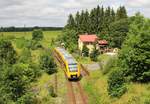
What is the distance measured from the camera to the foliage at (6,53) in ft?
256

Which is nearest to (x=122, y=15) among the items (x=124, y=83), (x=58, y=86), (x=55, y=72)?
(x=55, y=72)

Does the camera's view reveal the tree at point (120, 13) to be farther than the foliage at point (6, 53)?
Yes

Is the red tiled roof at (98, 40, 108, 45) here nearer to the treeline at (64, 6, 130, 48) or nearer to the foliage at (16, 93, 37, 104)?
the treeline at (64, 6, 130, 48)

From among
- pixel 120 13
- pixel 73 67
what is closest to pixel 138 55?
pixel 73 67

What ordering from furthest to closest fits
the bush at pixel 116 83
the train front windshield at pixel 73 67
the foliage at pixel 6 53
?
the foliage at pixel 6 53, the train front windshield at pixel 73 67, the bush at pixel 116 83

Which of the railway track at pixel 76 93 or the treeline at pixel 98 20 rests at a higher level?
the treeline at pixel 98 20

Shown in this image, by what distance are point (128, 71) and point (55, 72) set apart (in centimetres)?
2237

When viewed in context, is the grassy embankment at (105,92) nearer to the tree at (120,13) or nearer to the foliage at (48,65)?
the foliage at (48,65)

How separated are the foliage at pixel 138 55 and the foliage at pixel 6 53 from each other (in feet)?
118

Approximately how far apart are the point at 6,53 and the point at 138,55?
42.8 metres

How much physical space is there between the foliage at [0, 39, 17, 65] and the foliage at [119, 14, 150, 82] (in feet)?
118

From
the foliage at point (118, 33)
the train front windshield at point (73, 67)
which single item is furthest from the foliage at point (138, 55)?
the foliage at point (118, 33)

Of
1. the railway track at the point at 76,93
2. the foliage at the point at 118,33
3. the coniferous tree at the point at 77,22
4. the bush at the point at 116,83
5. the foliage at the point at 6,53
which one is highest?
the coniferous tree at the point at 77,22

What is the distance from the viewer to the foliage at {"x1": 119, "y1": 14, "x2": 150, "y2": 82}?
46.8m
